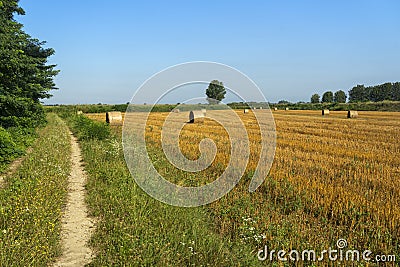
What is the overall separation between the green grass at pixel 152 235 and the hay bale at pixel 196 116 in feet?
64.5

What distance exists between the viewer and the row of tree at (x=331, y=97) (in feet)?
386

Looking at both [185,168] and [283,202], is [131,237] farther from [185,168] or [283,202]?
[185,168]

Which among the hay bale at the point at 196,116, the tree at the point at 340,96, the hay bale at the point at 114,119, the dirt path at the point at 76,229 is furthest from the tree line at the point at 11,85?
the tree at the point at 340,96

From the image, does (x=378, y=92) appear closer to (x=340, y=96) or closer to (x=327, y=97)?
(x=340, y=96)

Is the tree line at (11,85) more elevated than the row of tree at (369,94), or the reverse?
the row of tree at (369,94)

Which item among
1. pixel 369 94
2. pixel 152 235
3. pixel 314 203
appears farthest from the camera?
pixel 369 94

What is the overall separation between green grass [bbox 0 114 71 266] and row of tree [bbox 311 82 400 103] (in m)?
120

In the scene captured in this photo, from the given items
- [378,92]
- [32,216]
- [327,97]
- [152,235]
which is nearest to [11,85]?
[32,216]

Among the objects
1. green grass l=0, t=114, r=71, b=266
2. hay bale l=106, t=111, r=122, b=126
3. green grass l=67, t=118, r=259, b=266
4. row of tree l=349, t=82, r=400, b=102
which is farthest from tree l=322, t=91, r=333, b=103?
green grass l=67, t=118, r=259, b=266

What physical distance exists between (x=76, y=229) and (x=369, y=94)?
13965 centimetres

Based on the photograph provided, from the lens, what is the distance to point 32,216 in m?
5.75

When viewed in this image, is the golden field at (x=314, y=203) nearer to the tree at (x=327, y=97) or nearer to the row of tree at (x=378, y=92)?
the tree at (x=327, y=97)

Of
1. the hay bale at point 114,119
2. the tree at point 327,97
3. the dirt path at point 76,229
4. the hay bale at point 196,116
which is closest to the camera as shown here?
the dirt path at point 76,229

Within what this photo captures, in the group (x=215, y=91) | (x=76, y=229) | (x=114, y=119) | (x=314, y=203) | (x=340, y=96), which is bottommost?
(x=76, y=229)
